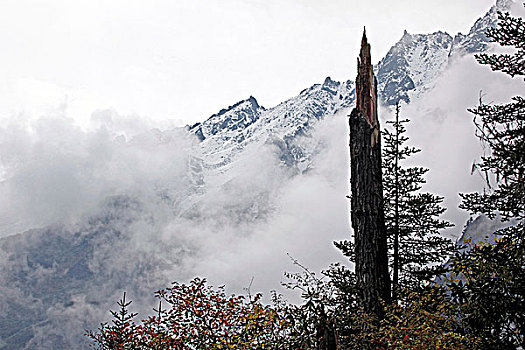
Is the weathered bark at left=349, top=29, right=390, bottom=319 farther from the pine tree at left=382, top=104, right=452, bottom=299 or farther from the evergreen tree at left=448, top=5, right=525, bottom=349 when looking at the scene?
the pine tree at left=382, top=104, right=452, bottom=299

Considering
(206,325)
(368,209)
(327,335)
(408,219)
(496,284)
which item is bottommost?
(327,335)

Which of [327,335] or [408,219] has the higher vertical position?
[408,219]

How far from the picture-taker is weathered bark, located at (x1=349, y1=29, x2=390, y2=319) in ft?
23.4

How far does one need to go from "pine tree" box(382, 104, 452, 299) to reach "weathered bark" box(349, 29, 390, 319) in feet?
23.5

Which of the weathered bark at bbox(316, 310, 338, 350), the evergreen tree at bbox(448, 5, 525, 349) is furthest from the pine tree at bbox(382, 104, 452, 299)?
the weathered bark at bbox(316, 310, 338, 350)

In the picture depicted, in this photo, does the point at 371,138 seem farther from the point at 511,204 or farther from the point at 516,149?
the point at 511,204

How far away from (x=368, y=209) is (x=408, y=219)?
322 inches

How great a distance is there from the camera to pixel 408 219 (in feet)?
48.6

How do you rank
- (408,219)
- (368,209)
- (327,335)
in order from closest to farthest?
(327,335) < (368,209) < (408,219)

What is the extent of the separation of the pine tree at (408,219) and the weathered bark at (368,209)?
23.5 ft

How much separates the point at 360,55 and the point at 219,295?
16.5 feet

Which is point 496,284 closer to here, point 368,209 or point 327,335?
point 368,209

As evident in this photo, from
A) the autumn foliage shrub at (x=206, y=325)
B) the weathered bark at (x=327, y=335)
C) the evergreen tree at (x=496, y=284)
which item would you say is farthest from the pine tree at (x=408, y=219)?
the weathered bark at (x=327, y=335)

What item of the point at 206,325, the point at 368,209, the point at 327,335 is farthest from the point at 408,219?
the point at 327,335
